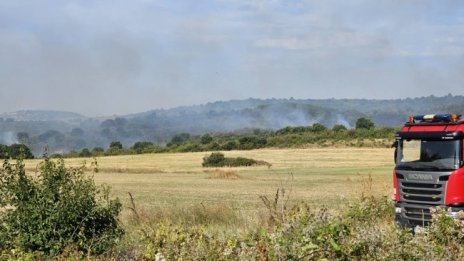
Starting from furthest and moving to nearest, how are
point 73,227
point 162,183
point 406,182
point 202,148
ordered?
point 202,148 → point 162,183 → point 406,182 → point 73,227

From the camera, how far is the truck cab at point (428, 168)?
12.6 metres

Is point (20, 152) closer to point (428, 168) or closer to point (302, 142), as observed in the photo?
point (428, 168)

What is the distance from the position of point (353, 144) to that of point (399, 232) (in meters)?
72.3

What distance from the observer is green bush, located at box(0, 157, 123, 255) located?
27.9 ft

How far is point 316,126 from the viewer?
97625mm

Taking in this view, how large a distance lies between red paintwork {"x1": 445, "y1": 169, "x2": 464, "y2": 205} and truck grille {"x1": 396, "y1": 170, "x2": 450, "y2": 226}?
11 centimetres

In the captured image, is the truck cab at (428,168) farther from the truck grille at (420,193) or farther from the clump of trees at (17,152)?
the clump of trees at (17,152)

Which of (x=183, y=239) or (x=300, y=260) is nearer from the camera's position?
(x=300, y=260)

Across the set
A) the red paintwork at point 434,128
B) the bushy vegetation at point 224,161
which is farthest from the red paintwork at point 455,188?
the bushy vegetation at point 224,161

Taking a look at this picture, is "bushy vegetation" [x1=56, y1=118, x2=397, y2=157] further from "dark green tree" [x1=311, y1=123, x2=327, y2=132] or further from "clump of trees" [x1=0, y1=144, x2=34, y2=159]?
"clump of trees" [x1=0, y1=144, x2=34, y2=159]

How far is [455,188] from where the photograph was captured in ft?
41.0

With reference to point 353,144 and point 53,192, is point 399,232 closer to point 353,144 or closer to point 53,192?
point 53,192

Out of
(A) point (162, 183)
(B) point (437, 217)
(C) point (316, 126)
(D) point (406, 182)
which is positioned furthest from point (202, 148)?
(B) point (437, 217)

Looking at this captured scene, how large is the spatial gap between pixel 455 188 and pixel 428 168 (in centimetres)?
83
